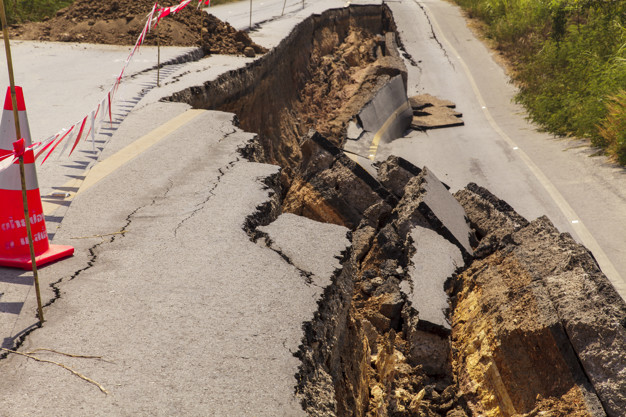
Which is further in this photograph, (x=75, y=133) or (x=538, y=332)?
(x=75, y=133)

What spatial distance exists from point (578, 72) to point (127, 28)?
13.1 m

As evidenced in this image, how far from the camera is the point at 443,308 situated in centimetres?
605

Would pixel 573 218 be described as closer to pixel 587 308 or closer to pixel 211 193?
pixel 587 308

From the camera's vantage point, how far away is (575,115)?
623 inches

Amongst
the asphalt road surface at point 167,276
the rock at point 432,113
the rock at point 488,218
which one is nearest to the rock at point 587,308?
the rock at point 488,218

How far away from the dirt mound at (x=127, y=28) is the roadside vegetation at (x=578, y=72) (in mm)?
8550

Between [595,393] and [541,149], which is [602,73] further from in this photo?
[595,393]

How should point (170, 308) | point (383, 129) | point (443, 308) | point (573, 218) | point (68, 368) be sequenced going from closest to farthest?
1. point (68, 368)
2. point (170, 308)
3. point (443, 308)
4. point (573, 218)
5. point (383, 129)

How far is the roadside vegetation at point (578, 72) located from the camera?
Answer: 46.6ft

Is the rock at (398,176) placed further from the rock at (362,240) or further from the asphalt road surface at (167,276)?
the asphalt road surface at (167,276)

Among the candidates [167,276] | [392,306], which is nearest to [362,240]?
[392,306]

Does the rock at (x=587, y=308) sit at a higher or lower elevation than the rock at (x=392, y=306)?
higher

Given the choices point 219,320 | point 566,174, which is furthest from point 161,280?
point 566,174

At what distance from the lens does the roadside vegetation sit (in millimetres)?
14203
